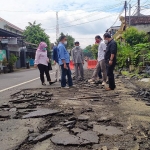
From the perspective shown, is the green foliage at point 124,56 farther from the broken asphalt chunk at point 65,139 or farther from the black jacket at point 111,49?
the broken asphalt chunk at point 65,139

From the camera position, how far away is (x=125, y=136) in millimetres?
2924

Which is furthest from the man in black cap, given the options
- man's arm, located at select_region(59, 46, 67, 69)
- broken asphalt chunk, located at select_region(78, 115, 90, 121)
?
broken asphalt chunk, located at select_region(78, 115, 90, 121)

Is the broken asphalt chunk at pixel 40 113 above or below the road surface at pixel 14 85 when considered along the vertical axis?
below

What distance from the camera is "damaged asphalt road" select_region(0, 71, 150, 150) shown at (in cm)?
269

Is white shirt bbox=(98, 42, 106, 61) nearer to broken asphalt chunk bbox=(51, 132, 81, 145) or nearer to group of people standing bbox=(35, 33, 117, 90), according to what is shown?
group of people standing bbox=(35, 33, 117, 90)

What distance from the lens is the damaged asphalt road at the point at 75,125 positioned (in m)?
2.69

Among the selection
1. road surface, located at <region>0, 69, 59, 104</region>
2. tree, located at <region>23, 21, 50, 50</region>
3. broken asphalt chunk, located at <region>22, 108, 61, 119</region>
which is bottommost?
broken asphalt chunk, located at <region>22, 108, 61, 119</region>

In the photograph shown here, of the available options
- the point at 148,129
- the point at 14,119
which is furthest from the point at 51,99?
the point at 148,129

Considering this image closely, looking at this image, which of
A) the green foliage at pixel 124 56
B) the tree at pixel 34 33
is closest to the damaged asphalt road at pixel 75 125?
the green foliage at pixel 124 56

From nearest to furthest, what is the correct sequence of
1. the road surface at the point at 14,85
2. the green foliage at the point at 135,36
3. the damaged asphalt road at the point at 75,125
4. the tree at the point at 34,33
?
the damaged asphalt road at the point at 75,125
the road surface at the point at 14,85
the green foliage at the point at 135,36
the tree at the point at 34,33

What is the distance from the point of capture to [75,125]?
133 inches

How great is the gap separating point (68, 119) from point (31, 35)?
40416mm

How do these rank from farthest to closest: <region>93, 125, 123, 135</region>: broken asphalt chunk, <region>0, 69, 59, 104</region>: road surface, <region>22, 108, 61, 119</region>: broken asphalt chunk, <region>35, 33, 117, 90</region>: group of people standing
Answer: <region>35, 33, 117, 90</region>: group of people standing < <region>0, 69, 59, 104</region>: road surface < <region>22, 108, 61, 119</region>: broken asphalt chunk < <region>93, 125, 123, 135</region>: broken asphalt chunk

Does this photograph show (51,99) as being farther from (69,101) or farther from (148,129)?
(148,129)
